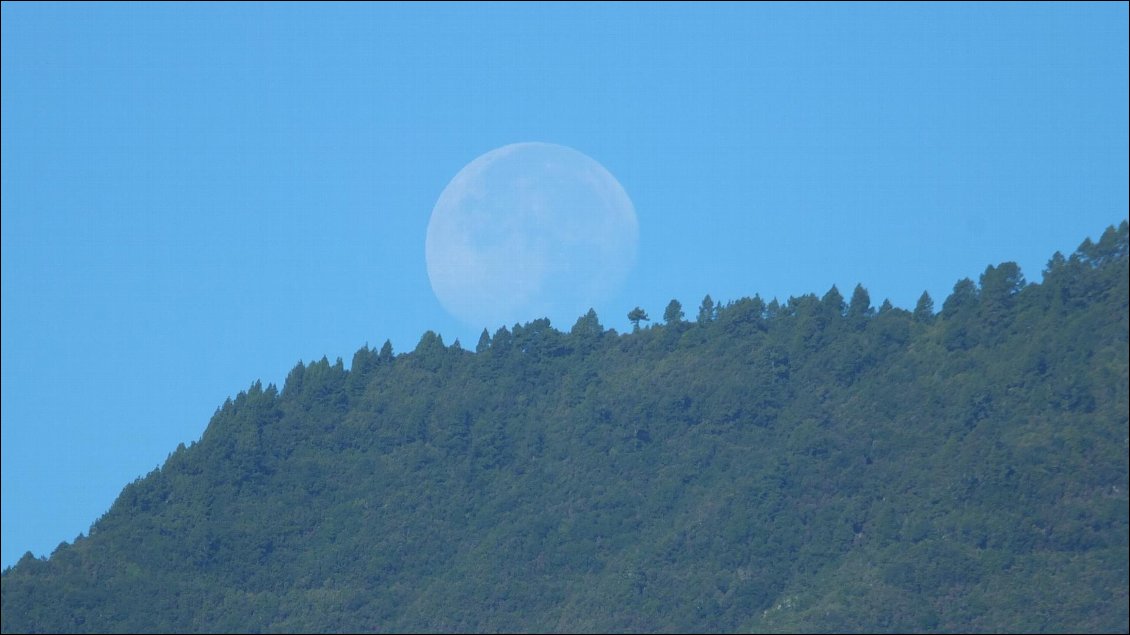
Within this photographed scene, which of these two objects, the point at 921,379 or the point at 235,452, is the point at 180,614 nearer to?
the point at 235,452

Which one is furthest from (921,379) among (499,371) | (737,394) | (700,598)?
(499,371)

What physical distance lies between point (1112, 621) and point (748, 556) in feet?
41.1

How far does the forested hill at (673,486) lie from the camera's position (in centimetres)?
6053

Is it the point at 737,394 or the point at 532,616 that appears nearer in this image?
the point at 532,616

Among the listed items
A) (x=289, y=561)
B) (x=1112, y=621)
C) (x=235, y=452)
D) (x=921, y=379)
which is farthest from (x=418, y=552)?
(x=1112, y=621)

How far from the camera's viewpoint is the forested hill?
6053 cm

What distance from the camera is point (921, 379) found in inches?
2680

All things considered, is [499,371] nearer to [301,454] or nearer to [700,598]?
[301,454]

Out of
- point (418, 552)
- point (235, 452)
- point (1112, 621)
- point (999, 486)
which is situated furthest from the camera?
point (235, 452)

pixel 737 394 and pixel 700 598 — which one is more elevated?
pixel 737 394

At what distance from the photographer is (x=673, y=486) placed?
67.9 meters

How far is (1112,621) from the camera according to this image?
55.8 meters

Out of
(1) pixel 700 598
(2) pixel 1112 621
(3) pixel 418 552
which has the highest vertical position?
(3) pixel 418 552

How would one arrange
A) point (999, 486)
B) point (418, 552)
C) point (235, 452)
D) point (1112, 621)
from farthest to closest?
point (235, 452)
point (418, 552)
point (999, 486)
point (1112, 621)
